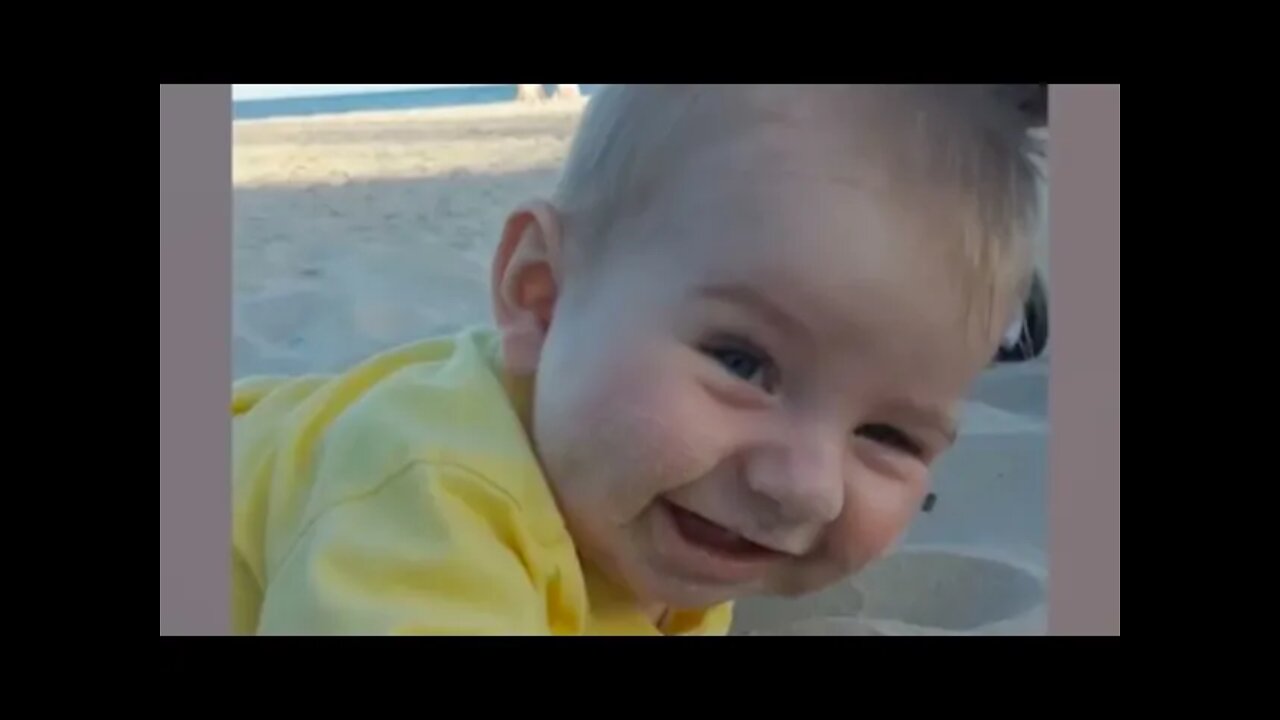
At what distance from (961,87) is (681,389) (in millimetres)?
292

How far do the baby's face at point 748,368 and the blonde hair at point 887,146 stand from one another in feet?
0.07

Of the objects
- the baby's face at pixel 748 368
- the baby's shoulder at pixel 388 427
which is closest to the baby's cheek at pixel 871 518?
the baby's face at pixel 748 368

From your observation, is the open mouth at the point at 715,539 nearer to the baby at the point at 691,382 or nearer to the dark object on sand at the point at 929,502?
the baby at the point at 691,382

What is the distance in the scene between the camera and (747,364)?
3.75 feet

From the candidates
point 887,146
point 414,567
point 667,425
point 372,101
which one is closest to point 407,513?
point 414,567

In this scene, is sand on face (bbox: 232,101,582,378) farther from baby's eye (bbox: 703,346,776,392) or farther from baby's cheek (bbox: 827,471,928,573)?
baby's cheek (bbox: 827,471,928,573)

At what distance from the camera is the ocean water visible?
1203 millimetres

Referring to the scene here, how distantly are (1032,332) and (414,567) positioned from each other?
0.49 m

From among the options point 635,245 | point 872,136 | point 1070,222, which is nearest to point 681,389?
point 635,245

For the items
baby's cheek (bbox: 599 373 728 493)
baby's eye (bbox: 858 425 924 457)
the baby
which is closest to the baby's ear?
the baby

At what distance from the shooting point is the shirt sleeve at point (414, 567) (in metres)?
1.09

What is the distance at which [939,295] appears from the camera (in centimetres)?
113

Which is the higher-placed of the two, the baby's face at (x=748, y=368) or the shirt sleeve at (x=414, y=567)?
the baby's face at (x=748, y=368)
